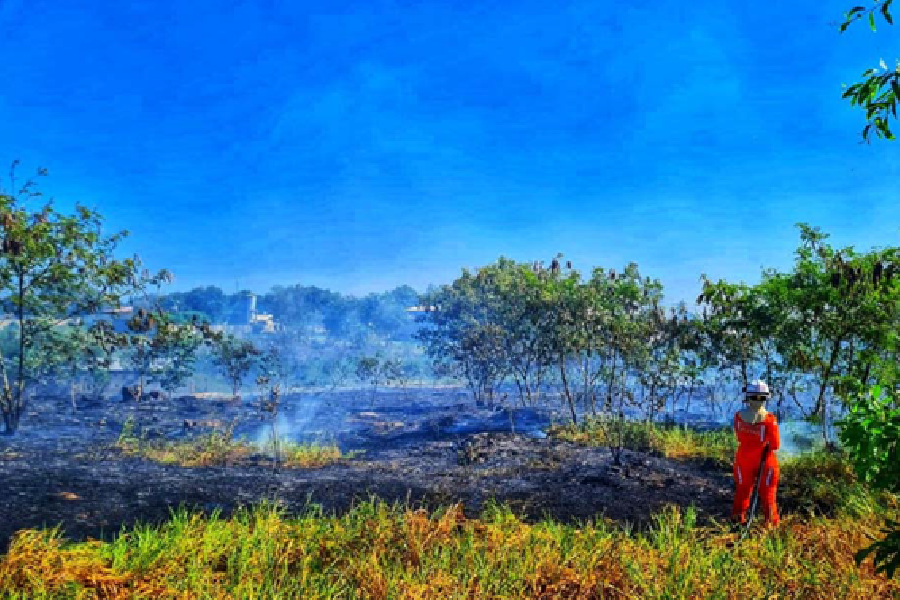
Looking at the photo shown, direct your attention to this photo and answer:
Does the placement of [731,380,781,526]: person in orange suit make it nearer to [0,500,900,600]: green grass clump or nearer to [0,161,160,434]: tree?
[0,500,900,600]: green grass clump

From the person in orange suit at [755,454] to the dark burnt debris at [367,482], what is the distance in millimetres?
694

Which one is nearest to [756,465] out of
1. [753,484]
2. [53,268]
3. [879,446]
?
[753,484]

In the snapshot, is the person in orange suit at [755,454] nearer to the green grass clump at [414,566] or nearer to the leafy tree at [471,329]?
the green grass clump at [414,566]

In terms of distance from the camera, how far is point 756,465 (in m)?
7.05

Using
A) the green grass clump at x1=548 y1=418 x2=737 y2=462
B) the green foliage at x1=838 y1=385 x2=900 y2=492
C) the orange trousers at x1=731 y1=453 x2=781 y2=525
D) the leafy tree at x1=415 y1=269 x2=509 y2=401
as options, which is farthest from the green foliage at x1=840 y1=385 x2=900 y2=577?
the leafy tree at x1=415 y1=269 x2=509 y2=401

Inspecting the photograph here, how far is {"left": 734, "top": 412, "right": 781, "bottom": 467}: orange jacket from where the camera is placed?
6.93 metres

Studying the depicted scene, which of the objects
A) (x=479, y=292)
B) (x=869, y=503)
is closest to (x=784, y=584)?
(x=869, y=503)

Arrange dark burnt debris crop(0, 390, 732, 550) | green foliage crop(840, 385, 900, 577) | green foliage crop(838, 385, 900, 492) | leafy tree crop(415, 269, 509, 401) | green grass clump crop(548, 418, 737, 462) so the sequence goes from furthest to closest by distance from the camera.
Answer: leafy tree crop(415, 269, 509, 401) → green grass clump crop(548, 418, 737, 462) → dark burnt debris crop(0, 390, 732, 550) → green foliage crop(838, 385, 900, 492) → green foliage crop(840, 385, 900, 577)

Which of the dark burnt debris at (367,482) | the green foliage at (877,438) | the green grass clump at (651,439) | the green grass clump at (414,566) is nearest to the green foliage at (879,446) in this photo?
the green foliage at (877,438)

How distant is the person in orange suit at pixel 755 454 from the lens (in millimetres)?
6898

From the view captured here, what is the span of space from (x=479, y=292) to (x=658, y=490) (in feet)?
62.9

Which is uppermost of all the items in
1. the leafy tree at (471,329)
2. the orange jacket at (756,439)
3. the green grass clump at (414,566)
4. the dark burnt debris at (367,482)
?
the leafy tree at (471,329)

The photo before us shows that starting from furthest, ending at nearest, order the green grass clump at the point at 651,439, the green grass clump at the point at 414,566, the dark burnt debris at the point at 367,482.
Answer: the green grass clump at the point at 651,439, the dark burnt debris at the point at 367,482, the green grass clump at the point at 414,566

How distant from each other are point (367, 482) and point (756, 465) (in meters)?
5.53
